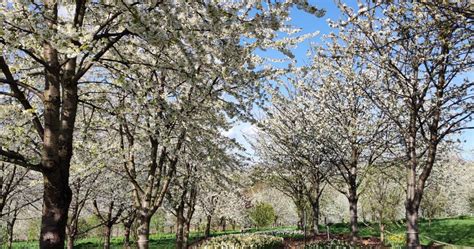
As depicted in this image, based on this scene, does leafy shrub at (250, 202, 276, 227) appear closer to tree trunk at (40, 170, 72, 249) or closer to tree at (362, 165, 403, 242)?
tree at (362, 165, 403, 242)

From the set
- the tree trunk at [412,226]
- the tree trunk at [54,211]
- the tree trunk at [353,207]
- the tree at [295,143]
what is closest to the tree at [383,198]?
the tree at [295,143]

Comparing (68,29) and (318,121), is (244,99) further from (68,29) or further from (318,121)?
(318,121)

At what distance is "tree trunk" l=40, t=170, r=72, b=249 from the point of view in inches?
187

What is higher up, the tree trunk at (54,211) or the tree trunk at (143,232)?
the tree trunk at (54,211)

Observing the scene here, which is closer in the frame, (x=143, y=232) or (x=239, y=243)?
(x=143, y=232)

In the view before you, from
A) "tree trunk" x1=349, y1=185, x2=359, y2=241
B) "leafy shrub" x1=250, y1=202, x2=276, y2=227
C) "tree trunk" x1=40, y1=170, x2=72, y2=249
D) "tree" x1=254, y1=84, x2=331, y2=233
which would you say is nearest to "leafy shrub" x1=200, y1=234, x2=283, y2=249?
"tree" x1=254, y1=84, x2=331, y2=233

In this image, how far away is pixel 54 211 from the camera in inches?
189

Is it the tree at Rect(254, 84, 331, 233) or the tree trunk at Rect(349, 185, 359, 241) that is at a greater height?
the tree at Rect(254, 84, 331, 233)

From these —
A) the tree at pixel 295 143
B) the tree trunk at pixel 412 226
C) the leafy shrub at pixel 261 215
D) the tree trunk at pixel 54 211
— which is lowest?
the leafy shrub at pixel 261 215

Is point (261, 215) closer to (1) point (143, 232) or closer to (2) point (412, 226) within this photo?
(2) point (412, 226)

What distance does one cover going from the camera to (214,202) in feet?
117

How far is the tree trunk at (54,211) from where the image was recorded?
4.74 meters

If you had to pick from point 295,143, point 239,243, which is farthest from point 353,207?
point 239,243

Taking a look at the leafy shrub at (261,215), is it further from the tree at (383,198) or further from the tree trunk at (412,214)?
the tree trunk at (412,214)
